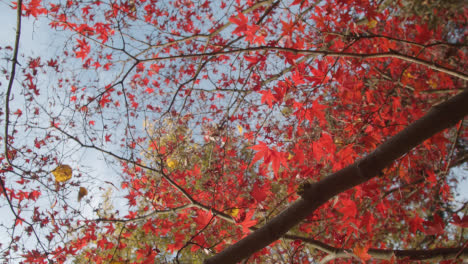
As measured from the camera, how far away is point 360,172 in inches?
55.7

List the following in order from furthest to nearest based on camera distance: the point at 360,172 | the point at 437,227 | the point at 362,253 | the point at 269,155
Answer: the point at 269,155 < the point at 362,253 < the point at 437,227 < the point at 360,172

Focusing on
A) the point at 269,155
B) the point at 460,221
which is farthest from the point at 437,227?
the point at 269,155

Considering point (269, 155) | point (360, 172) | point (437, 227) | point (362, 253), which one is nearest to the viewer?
point (360, 172)

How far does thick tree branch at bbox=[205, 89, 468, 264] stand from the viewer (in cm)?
132

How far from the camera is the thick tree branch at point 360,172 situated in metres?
1.32

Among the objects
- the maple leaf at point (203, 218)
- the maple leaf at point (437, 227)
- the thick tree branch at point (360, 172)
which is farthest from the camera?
the maple leaf at point (203, 218)

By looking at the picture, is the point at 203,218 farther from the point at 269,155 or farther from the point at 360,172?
the point at 360,172

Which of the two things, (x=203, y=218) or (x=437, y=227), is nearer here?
(x=437, y=227)

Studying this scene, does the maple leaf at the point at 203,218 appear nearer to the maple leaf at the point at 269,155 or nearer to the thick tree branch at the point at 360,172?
the maple leaf at the point at 269,155

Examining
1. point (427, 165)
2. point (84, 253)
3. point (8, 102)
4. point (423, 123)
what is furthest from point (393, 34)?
point (84, 253)

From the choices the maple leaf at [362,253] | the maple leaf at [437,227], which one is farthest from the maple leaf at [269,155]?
the maple leaf at [437,227]

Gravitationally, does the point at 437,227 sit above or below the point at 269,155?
below

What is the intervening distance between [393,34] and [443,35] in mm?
1198

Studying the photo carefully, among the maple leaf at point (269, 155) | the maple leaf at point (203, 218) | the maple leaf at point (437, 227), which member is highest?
the maple leaf at point (269, 155)
